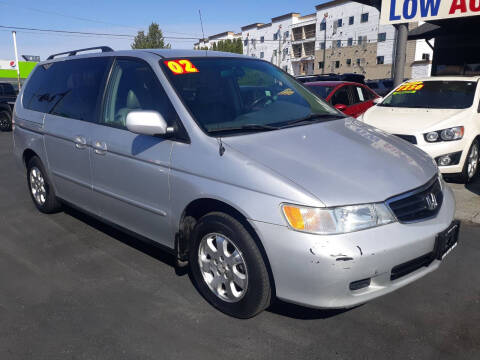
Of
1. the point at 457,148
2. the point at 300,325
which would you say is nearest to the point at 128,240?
the point at 300,325

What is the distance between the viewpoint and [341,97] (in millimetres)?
9414

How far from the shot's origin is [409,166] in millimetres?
2885

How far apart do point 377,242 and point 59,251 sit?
2973 millimetres

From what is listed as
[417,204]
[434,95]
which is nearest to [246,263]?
[417,204]

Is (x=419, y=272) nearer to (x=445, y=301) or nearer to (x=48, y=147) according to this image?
(x=445, y=301)

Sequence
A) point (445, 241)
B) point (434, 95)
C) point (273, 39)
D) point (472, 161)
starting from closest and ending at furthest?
point (445, 241) < point (472, 161) < point (434, 95) < point (273, 39)

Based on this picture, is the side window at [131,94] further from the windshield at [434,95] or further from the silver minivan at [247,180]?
the windshield at [434,95]

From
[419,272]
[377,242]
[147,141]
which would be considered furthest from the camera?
[147,141]

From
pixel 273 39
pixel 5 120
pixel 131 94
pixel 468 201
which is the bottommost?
pixel 468 201

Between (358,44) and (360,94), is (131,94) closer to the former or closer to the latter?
(360,94)

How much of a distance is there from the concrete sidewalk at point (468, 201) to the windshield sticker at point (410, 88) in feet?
6.00

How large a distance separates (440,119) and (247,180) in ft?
15.2

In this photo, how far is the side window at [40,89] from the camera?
4.57 metres

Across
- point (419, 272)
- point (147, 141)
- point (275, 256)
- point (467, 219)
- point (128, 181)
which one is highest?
point (147, 141)
